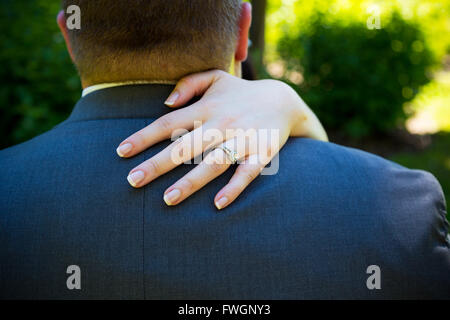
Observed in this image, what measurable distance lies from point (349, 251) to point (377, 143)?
579cm

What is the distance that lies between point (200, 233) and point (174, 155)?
0.24m

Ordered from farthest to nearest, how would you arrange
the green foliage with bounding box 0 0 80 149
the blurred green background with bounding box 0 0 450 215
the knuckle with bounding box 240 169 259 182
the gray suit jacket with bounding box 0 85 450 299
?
the blurred green background with bounding box 0 0 450 215, the green foliage with bounding box 0 0 80 149, the knuckle with bounding box 240 169 259 182, the gray suit jacket with bounding box 0 85 450 299

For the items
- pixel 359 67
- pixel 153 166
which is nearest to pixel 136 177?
pixel 153 166

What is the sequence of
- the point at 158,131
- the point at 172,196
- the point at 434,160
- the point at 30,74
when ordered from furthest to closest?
the point at 434,160
the point at 30,74
the point at 158,131
the point at 172,196

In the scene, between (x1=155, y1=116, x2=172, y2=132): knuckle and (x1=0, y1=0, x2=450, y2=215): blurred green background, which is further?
(x1=0, y1=0, x2=450, y2=215): blurred green background

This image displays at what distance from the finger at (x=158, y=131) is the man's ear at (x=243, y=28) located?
15.2 inches

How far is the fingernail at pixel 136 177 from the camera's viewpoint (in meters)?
1.23

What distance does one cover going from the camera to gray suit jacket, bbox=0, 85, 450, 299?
4.01 feet

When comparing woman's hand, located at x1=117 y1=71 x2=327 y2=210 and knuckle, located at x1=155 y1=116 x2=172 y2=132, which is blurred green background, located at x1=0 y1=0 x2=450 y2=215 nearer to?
woman's hand, located at x1=117 y1=71 x2=327 y2=210

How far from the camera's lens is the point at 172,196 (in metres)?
1.23

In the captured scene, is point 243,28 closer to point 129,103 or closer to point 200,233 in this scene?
point 129,103

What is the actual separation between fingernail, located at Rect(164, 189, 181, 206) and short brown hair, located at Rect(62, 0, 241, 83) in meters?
0.41

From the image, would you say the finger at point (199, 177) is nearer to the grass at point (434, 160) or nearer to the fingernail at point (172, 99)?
the fingernail at point (172, 99)

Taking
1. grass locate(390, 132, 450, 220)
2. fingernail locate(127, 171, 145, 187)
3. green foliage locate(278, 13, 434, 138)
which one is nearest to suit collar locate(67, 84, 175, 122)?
fingernail locate(127, 171, 145, 187)
